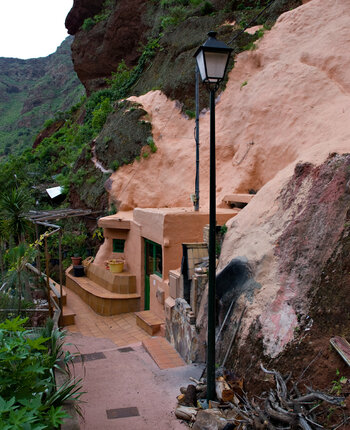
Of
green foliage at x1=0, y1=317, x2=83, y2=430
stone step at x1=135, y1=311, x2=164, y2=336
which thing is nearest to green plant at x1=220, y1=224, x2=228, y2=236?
stone step at x1=135, y1=311, x2=164, y2=336

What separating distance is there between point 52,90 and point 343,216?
5797 centimetres

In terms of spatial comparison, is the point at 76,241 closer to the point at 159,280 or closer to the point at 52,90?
the point at 159,280

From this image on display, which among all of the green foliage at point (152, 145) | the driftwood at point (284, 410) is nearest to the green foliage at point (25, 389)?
the driftwood at point (284, 410)

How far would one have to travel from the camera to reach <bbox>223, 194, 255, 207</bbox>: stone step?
11180 millimetres

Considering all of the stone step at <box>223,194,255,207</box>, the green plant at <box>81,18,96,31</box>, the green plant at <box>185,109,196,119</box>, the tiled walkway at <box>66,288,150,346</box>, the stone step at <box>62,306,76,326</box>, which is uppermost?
the green plant at <box>81,18,96,31</box>

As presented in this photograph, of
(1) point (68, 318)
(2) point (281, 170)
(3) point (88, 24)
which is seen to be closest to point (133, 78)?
(3) point (88, 24)

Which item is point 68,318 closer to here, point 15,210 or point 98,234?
point 15,210

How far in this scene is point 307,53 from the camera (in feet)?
41.9

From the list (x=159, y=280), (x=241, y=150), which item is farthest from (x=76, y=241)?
(x=241, y=150)

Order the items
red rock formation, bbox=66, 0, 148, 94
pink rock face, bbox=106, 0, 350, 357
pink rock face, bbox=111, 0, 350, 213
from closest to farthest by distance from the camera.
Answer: pink rock face, bbox=106, 0, 350, 357 → pink rock face, bbox=111, 0, 350, 213 → red rock formation, bbox=66, 0, 148, 94

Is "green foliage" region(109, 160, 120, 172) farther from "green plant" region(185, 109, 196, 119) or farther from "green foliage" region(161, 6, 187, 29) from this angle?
"green foliage" region(161, 6, 187, 29)

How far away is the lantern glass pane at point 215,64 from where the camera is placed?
507 cm

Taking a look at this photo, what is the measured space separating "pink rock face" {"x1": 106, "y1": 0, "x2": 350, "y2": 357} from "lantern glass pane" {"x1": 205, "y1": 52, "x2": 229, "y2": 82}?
234 centimetres

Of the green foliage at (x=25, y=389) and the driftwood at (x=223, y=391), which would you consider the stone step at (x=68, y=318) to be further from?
the driftwood at (x=223, y=391)
